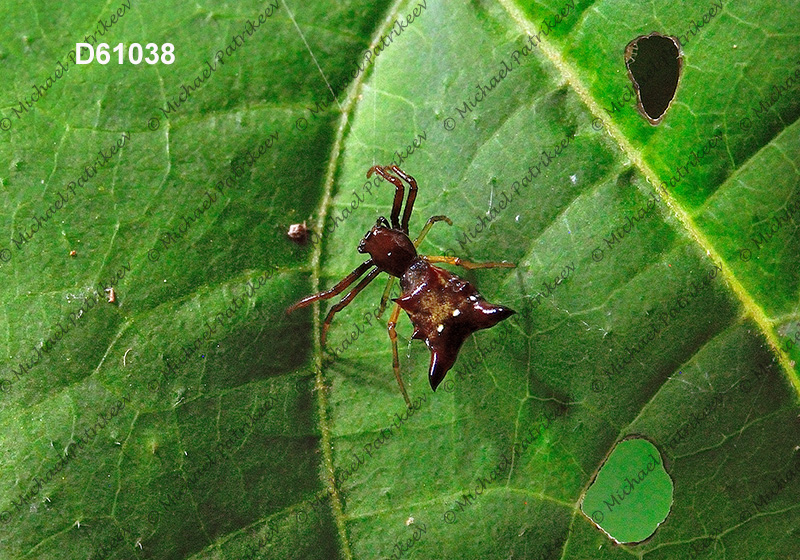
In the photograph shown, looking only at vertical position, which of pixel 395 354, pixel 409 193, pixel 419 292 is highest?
pixel 409 193

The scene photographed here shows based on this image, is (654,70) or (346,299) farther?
(346,299)

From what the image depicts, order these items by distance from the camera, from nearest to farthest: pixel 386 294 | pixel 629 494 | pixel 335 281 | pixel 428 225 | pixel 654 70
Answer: pixel 654 70
pixel 629 494
pixel 335 281
pixel 428 225
pixel 386 294

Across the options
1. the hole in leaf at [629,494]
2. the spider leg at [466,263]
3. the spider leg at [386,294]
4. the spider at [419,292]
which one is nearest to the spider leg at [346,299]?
the spider at [419,292]

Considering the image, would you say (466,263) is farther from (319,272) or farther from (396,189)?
(319,272)

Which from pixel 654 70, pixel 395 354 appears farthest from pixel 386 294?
pixel 654 70

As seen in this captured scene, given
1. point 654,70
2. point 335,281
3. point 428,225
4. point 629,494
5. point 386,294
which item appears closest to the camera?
point 654,70

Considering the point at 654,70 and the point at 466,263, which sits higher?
the point at 654,70

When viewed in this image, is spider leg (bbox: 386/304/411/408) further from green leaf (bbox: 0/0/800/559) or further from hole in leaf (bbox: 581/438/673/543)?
hole in leaf (bbox: 581/438/673/543)

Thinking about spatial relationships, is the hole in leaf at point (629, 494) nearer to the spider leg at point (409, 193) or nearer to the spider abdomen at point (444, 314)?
the spider abdomen at point (444, 314)

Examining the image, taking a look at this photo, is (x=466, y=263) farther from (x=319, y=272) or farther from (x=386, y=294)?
(x=319, y=272)
